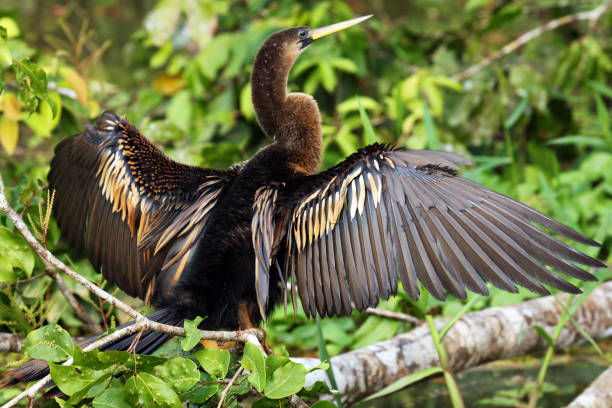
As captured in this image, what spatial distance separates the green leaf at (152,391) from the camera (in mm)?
1492

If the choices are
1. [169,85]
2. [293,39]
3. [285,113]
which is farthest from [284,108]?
[169,85]

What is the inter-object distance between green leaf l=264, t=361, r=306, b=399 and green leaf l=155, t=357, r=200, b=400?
180 millimetres

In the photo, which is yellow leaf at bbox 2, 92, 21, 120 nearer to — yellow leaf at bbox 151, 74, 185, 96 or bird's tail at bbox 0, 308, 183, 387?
bird's tail at bbox 0, 308, 183, 387

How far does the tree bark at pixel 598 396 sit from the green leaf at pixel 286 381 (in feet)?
3.50

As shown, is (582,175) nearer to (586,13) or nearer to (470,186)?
(586,13)

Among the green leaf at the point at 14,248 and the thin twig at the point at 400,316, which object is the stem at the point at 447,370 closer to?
the thin twig at the point at 400,316

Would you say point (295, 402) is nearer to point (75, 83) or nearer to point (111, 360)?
point (111, 360)

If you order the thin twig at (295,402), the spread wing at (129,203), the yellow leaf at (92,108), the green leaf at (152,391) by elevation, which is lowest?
the thin twig at (295,402)

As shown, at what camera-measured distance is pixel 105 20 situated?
8648 mm

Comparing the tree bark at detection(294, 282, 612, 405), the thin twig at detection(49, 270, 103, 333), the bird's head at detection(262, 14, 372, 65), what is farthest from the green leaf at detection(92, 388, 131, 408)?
the bird's head at detection(262, 14, 372, 65)

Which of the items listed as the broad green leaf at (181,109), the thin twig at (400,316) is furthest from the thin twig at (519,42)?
the thin twig at (400,316)

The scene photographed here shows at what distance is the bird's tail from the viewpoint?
1726mm

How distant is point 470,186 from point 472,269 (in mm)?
258

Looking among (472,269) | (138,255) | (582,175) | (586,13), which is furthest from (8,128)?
(586,13)
